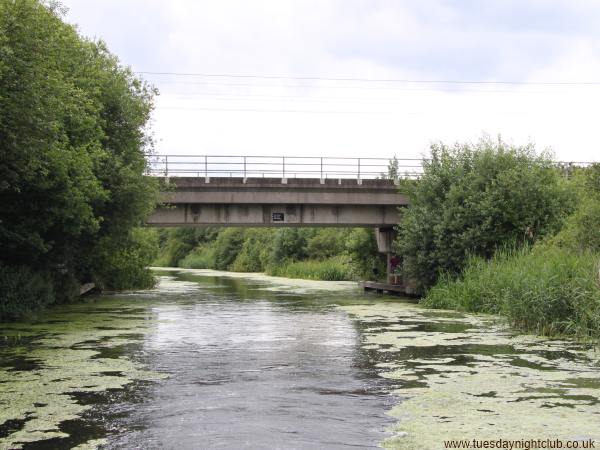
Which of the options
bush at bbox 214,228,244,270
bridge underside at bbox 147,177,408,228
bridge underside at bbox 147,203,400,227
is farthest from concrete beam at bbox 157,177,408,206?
bush at bbox 214,228,244,270

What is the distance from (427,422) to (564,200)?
20.9m

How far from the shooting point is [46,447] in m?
7.29

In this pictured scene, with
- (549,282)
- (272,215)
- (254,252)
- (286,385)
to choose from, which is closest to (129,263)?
(272,215)

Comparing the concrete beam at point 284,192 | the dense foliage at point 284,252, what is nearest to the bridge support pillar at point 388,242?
the concrete beam at point 284,192

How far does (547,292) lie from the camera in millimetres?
16812

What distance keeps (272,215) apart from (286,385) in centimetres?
2515

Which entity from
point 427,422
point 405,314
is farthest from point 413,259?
point 427,422

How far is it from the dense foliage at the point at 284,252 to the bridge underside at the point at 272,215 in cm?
784

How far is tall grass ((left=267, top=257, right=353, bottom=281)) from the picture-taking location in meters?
52.0

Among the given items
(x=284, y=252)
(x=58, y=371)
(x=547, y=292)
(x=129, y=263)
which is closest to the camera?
(x=58, y=371)

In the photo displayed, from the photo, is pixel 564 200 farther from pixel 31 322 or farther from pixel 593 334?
pixel 31 322

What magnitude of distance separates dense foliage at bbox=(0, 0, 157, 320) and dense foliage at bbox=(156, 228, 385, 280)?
51.9 feet

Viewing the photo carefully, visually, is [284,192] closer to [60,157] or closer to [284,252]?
[60,157]

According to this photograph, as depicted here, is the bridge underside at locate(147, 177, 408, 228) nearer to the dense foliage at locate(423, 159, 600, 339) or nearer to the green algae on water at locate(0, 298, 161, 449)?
the dense foliage at locate(423, 159, 600, 339)
